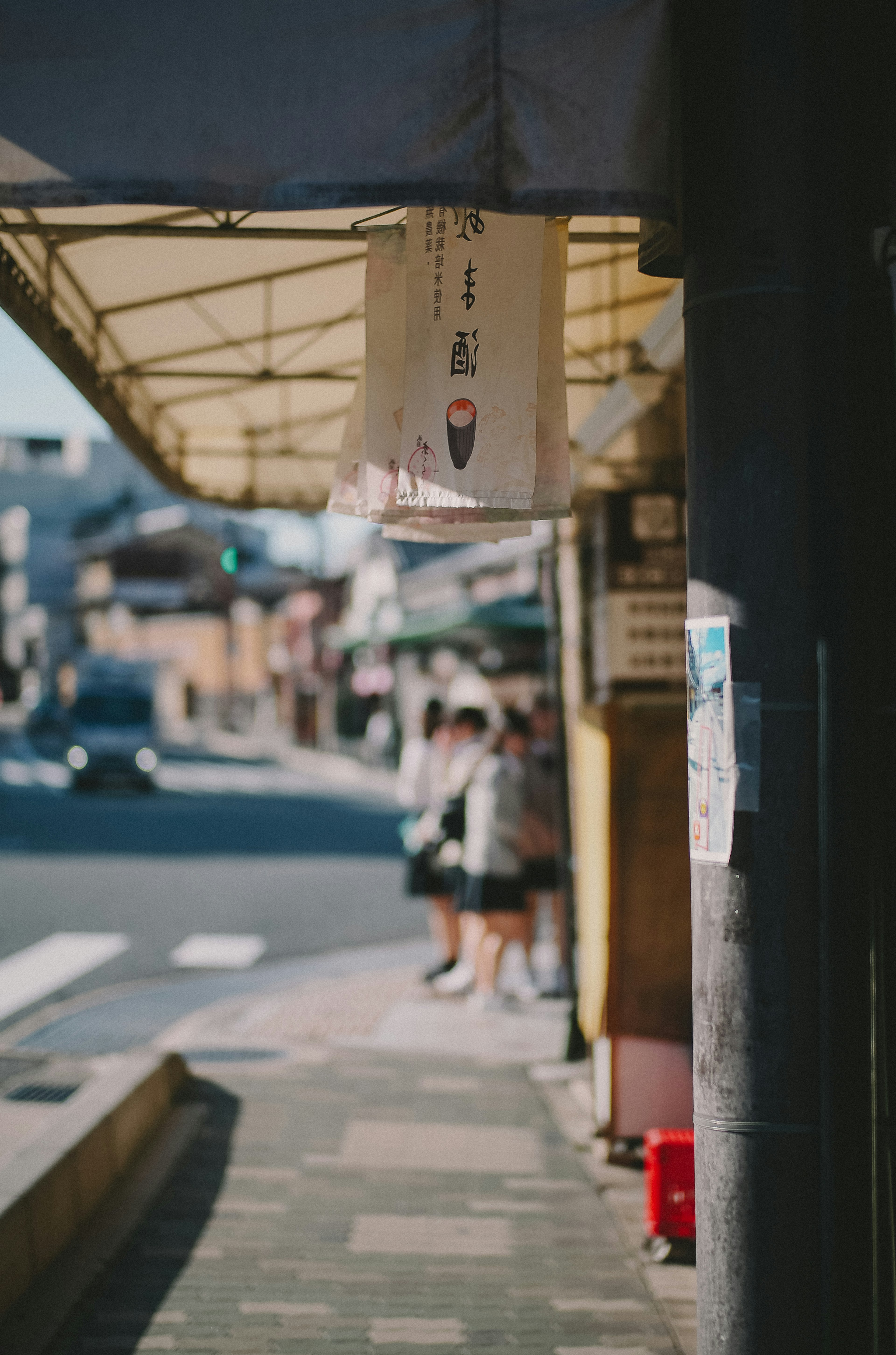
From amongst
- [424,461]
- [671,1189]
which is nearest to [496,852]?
[671,1189]

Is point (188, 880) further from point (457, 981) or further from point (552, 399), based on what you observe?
point (552, 399)

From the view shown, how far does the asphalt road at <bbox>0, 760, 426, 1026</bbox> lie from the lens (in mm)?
11867

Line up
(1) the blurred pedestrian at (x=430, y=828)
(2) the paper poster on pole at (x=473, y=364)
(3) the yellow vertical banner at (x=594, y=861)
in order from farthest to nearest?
A: (1) the blurred pedestrian at (x=430, y=828) → (3) the yellow vertical banner at (x=594, y=861) → (2) the paper poster on pole at (x=473, y=364)

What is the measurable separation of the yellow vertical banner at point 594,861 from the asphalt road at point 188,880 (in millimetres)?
4448

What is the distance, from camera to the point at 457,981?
9.45 meters

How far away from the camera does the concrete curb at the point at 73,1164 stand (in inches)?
158

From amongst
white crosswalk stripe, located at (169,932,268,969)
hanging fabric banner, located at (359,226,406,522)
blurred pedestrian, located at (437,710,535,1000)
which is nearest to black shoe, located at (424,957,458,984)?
blurred pedestrian, located at (437,710,535,1000)

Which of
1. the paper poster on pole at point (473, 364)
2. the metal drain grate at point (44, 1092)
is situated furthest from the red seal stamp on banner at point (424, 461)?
the metal drain grate at point (44, 1092)

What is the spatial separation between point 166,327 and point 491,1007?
5188mm

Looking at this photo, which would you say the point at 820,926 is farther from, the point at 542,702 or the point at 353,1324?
the point at 542,702

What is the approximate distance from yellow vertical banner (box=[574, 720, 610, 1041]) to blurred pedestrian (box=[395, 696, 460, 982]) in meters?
2.40

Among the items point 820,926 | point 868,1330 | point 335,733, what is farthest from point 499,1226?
point 335,733

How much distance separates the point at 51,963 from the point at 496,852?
14.2ft

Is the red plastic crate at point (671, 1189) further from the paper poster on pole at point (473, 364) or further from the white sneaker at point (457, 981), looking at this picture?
the white sneaker at point (457, 981)
